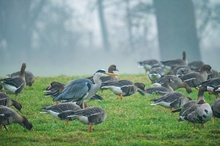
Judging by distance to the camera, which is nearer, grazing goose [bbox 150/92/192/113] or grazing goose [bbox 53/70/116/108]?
grazing goose [bbox 53/70/116/108]

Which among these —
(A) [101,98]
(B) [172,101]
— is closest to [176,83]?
(A) [101,98]

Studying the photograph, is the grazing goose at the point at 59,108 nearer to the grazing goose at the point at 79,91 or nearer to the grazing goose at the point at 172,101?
the grazing goose at the point at 79,91

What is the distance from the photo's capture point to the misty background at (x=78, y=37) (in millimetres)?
45500

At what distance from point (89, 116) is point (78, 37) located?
36042 millimetres

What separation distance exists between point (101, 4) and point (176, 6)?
10929 millimetres

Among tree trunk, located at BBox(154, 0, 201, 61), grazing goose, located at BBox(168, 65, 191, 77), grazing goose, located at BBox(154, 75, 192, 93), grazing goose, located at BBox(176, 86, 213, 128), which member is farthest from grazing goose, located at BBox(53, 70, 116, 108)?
tree trunk, located at BBox(154, 0, 201, 61)

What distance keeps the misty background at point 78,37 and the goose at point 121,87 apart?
21.0 meters

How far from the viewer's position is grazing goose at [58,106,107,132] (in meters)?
14.9

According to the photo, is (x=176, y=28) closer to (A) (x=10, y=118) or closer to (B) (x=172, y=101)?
(B) (x=172, y=101)

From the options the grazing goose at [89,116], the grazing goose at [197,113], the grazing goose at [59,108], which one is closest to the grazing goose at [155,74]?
the grazing goose at [197,113]

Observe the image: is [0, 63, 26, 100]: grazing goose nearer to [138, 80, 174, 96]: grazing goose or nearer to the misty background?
[138, 80, 174, 96]: grazing goose

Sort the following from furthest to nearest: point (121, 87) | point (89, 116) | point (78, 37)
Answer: point (78, 37)
point (121, 87)
point (89, 116)

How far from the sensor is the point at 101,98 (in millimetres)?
18125

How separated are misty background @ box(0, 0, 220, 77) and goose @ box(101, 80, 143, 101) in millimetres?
20971
